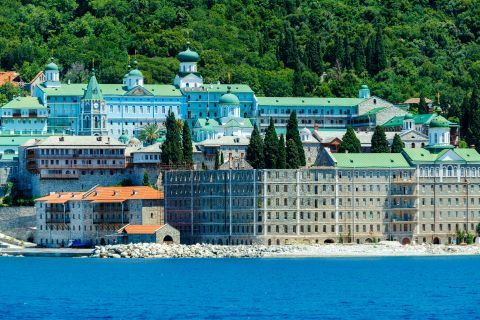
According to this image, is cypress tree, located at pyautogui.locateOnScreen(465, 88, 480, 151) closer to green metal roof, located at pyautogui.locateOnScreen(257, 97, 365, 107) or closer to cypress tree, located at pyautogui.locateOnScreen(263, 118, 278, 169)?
green metal roof, located at pyautogui.locateOnScreen(257, 97, 365, 107)

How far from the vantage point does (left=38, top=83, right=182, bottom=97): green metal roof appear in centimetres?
18938

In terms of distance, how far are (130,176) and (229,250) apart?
2067cm

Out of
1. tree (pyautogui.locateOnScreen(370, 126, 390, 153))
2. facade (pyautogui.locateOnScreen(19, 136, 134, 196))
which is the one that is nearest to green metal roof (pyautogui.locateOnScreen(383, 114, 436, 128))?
tree (pyautogui.locateOnScreen(370, 126, 390, 153))

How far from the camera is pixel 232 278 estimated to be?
13450 centimetres

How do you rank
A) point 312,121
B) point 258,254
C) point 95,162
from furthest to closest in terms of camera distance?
point 312,121, point 95,162, point 258,254

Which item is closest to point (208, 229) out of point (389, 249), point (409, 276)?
point (389, 249)

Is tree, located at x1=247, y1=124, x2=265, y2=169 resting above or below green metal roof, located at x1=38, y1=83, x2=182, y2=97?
below

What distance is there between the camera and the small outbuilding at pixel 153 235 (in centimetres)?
15588

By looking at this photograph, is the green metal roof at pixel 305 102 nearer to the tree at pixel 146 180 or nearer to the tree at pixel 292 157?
the tree at pixel 146 180

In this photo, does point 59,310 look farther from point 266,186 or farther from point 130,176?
point 130,176

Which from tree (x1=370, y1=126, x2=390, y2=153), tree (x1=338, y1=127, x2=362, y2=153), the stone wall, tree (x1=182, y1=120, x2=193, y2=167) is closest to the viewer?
tree (x1=182, y1=120, x2=193, y2=167)

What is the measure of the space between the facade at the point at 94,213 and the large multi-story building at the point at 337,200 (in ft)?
6.65

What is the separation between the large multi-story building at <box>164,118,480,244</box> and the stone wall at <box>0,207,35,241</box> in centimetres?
1368

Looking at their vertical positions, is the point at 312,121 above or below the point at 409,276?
above
